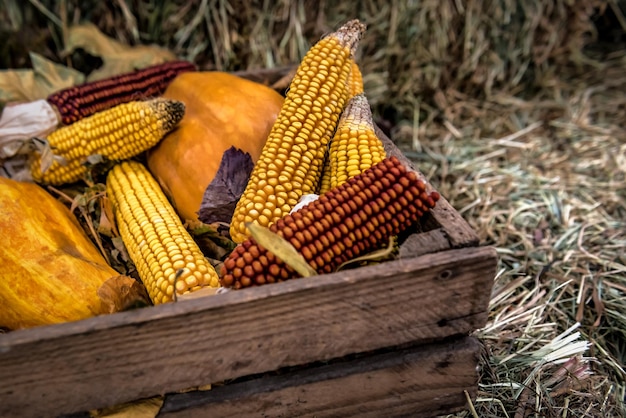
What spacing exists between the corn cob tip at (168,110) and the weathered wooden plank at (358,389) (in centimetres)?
82

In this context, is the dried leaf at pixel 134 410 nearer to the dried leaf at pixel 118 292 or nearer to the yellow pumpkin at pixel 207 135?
the dried leaf at pixel 118 292

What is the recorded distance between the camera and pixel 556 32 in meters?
3.19

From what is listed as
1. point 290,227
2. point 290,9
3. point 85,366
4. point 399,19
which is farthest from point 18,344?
point 399,19

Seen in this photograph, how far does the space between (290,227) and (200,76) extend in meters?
0.89

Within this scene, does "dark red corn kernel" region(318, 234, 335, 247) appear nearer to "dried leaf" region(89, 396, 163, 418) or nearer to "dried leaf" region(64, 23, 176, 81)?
"dried leaf" region(89, 396, 163, 418)

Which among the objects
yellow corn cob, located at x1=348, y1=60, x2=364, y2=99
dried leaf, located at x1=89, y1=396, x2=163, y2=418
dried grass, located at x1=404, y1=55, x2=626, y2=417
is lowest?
dried grass, located at x1=404, y1=55, x2=626, y2=417

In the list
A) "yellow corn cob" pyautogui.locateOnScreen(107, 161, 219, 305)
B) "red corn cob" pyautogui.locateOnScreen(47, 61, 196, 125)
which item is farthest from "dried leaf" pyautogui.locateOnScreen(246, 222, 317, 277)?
"red corn cob" pyautogui.locateOnScreen(47, 61, 196, 125)

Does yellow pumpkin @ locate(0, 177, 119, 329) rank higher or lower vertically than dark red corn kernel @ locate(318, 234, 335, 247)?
lower

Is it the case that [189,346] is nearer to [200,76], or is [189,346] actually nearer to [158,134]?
[158,134]

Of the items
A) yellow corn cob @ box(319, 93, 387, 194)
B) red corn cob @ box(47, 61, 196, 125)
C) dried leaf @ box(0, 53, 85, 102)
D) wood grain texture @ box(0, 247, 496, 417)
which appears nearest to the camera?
wood grain texture @ box(0, 247, 496, 417)

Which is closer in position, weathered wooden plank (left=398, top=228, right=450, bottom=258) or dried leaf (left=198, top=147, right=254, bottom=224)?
weathered wooden plank (left=398, top=228, right=450, bottom=258)

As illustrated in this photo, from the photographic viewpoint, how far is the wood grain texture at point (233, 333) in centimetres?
117

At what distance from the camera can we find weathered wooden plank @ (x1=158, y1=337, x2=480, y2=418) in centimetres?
133

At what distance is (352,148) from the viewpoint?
154cm
